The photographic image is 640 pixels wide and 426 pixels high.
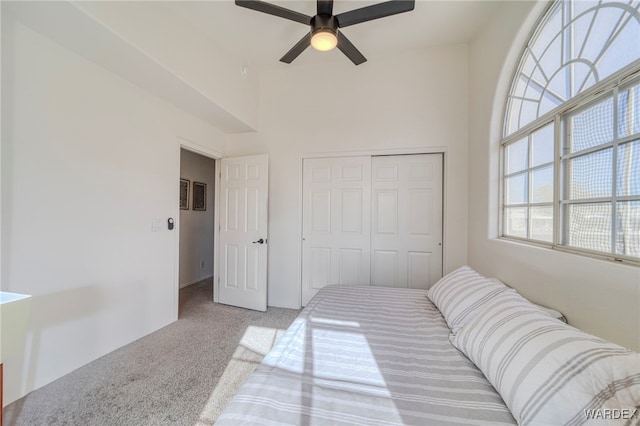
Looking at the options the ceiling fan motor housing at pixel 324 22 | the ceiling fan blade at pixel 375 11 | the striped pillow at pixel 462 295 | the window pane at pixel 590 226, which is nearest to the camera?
the window pane at pixel 590 226

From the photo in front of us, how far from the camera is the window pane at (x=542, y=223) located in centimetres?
157

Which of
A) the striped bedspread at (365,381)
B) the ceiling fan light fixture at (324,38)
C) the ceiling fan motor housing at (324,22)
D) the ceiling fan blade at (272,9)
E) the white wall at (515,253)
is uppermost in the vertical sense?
the ceiling fan blade at (272,9)

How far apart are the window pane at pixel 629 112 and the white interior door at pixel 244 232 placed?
2.88 metres

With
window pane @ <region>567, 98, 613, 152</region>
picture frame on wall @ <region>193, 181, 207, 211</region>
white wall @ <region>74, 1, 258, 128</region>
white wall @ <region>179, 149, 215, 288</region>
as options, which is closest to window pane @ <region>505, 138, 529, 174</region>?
window pane @ <region>567, 98, 613, 152</region>

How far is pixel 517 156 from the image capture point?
1.98 metres

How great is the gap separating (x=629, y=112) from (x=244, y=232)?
3277 millimetres

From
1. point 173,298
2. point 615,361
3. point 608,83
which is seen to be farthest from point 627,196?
point 173,298

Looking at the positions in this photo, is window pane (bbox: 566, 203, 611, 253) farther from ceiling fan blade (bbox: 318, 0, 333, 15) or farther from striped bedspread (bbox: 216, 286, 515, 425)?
ceiling fan blade (bbox: 318, 0, 333, 15)

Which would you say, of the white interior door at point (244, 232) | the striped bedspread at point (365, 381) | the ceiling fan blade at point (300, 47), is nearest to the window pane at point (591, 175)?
the striped bedspread at point (365, 381)

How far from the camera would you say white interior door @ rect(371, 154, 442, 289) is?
2838 mm

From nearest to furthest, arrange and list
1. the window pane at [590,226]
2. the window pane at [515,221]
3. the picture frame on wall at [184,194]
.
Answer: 1. the window pane at [590,226]
2. the window pane at [515,221]
3. the picture frame on wall at [184,194]

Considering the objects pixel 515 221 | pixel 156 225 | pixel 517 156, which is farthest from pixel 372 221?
pixel 156 225

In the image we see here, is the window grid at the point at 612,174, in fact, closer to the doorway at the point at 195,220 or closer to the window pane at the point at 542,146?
the window pane at the point at 542,146

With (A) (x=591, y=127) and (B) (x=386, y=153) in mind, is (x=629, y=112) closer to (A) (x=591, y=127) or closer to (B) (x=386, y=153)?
(A) (x=591, y=127)
